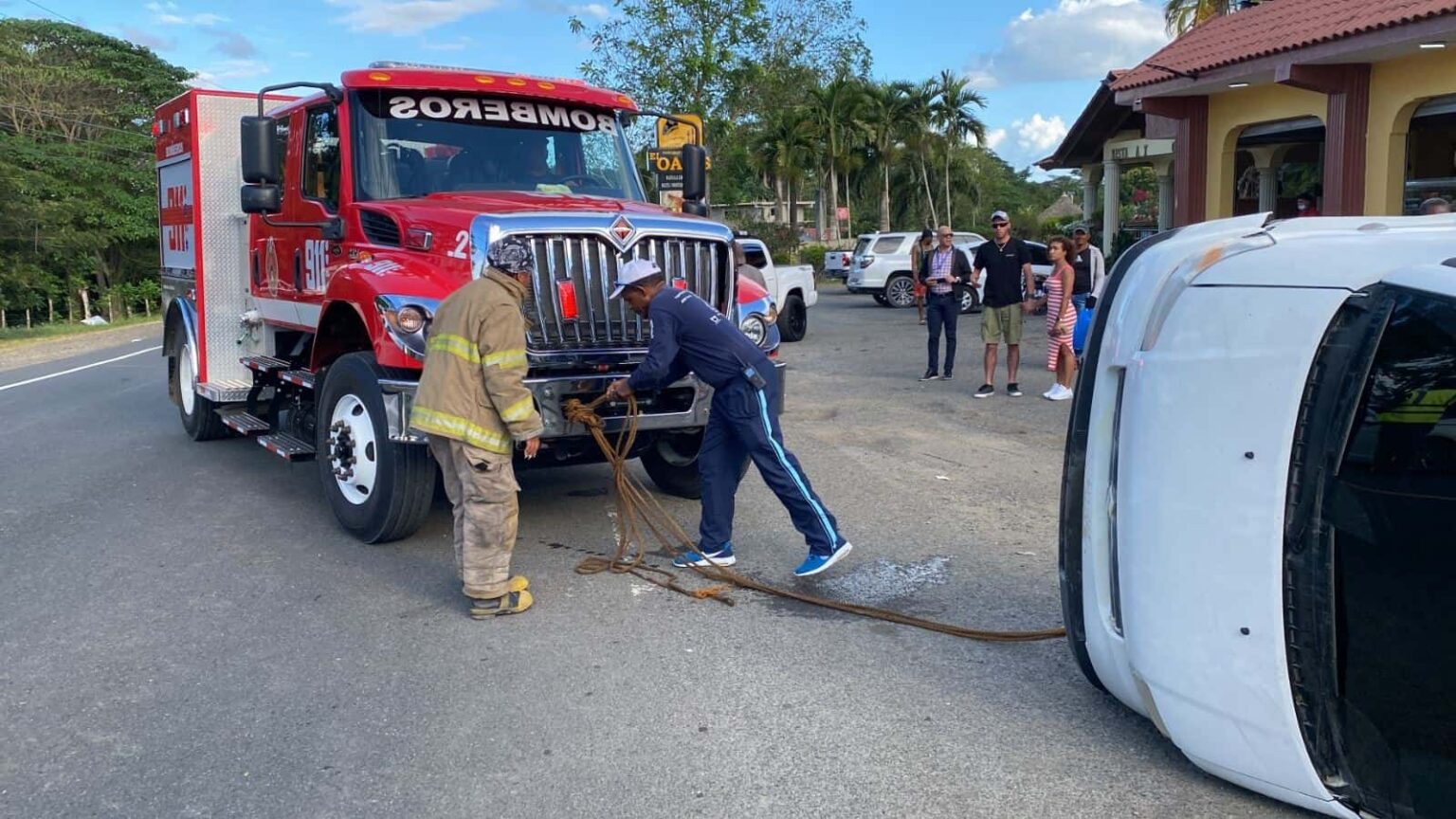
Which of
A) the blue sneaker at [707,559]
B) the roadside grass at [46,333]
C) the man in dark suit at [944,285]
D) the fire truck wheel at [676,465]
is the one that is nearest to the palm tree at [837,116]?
the roadside grass at [46,333]

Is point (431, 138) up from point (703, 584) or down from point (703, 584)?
up

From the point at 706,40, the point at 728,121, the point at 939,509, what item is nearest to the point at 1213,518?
the point at 939,509

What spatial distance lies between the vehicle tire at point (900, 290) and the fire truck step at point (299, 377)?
66.7 feet

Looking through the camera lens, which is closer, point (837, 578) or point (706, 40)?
point (837, 578)

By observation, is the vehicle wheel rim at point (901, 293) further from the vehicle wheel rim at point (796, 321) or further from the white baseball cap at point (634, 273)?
the white baseball cap at point (634, 273)

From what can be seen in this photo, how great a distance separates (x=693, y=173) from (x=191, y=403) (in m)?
4.80

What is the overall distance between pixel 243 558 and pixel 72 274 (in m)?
38.3

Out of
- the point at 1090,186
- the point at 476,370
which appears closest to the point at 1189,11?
the point at 1090,186

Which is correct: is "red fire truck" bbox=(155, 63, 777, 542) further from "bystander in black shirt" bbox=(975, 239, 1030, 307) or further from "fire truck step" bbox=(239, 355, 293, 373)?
"bystander in black shirt" bbox=(975, 239, 1030, 307)

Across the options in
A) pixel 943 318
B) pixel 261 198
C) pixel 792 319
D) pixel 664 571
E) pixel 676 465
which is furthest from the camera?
pixel 792 319

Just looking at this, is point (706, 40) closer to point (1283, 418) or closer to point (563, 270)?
point (563, 270)

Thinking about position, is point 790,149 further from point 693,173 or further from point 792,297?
point 693,173

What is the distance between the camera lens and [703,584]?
19.7 ft

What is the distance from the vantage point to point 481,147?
24.1 ft
